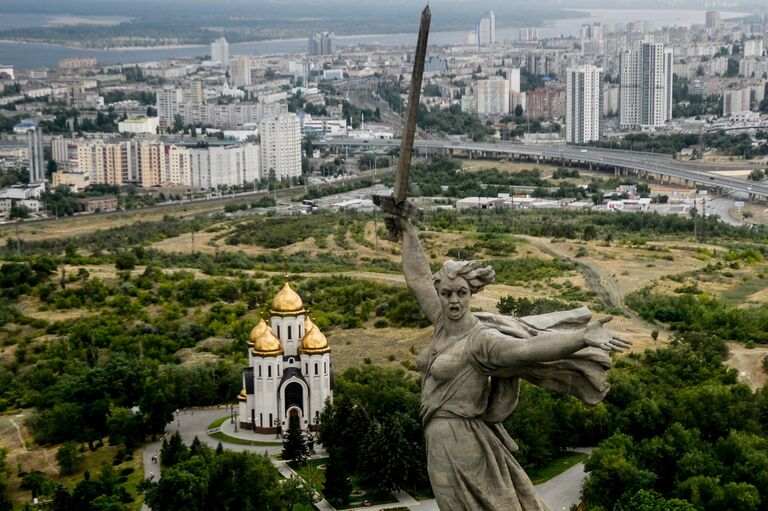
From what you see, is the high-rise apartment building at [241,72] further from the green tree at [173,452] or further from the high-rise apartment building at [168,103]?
the green tree at [173,452]

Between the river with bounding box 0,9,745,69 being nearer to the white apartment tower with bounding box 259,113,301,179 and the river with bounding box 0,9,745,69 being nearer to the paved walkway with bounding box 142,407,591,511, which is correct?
the white apartment tower with bounding box 259,113,301,179

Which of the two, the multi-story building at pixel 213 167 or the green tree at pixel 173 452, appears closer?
the green tree at pixel 173 452

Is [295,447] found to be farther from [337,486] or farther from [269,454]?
[337,486]

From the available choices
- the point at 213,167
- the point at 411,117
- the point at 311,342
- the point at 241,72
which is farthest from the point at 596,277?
the point at 241,72

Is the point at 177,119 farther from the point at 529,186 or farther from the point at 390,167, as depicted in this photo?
the point at 529,186

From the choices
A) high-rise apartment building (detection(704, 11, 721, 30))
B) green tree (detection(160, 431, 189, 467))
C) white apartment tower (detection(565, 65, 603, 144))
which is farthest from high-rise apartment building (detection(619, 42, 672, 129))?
high-rise apartment building (detection(704, 11, 721, 30))

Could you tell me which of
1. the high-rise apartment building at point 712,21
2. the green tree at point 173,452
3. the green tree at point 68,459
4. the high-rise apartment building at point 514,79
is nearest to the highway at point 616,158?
the high-rise apartment building at point 514,79
